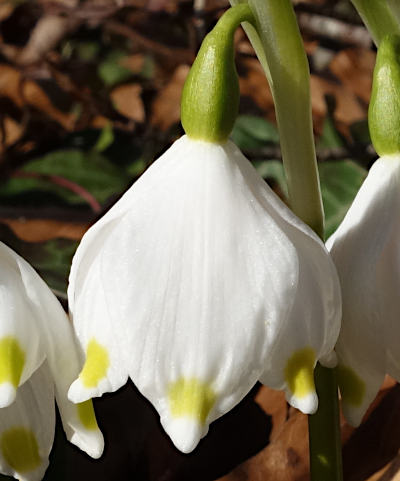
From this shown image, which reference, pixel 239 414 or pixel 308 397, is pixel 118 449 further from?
pixel 308 397

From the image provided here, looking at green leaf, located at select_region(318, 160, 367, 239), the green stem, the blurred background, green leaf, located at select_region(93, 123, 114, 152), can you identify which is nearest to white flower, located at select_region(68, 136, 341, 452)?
the green stem

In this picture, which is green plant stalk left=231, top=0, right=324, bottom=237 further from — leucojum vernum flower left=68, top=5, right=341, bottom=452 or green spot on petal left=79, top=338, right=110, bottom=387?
green spot on petal left=79, top=338, right=110, bottom=387

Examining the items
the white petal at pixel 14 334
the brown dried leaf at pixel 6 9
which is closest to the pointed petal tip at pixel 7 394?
the white petal at pixel 14 334

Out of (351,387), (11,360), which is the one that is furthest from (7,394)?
(351,387)

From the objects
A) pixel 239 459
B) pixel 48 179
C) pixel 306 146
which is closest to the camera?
pixel 306 146

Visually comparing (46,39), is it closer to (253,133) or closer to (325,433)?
(253,133)

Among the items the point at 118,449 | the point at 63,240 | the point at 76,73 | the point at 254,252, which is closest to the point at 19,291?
the point at 254,252
